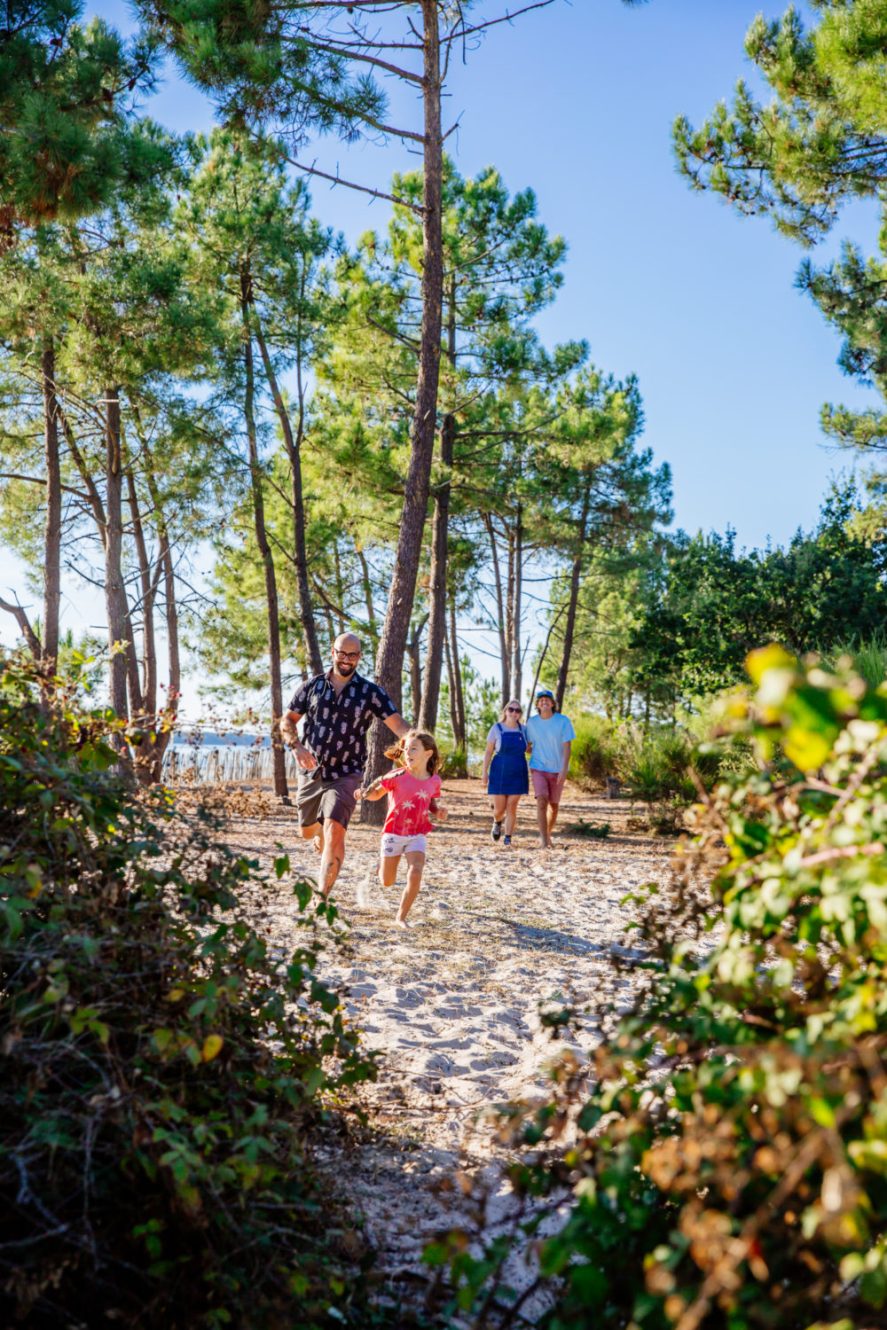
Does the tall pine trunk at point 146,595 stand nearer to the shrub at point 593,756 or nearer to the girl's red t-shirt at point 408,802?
the shrub at point 593,756

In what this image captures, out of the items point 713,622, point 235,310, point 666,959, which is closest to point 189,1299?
point 666,959

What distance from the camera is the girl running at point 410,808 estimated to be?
258 inches

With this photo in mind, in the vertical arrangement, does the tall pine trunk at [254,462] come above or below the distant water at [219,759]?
above

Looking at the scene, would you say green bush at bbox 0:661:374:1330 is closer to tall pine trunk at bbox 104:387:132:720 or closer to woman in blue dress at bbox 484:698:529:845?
woman in blue dress at bbox 484:698:529:845

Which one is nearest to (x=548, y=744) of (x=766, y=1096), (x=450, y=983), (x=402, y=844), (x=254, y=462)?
(x=402, y=844)

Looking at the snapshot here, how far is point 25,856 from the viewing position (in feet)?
7.27

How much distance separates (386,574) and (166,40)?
2144cm

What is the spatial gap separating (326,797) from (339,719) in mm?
523

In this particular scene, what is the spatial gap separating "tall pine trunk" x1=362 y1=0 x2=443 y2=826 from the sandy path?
2549mm

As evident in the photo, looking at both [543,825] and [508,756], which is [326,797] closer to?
[508,756]

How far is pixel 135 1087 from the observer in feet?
6.64

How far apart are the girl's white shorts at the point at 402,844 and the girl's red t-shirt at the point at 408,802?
0.10ft

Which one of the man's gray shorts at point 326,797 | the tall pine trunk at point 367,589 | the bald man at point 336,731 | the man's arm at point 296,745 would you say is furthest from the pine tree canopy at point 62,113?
the tall pine trunk at point 367,589

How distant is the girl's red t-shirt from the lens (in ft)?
21.6
